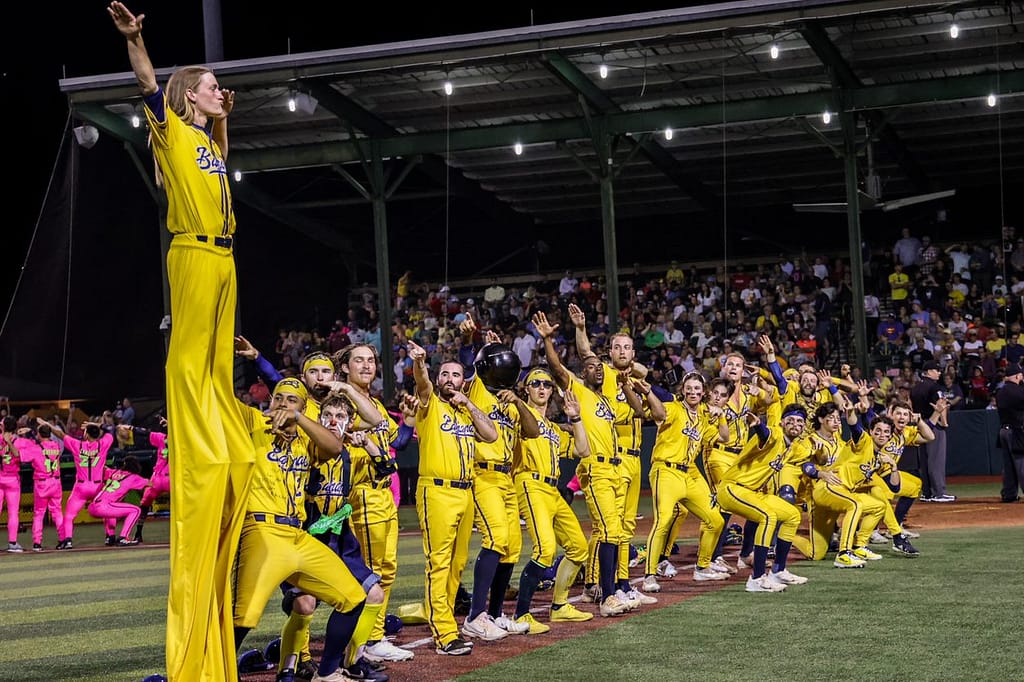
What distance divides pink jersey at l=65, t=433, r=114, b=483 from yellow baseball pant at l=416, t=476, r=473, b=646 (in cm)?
1081

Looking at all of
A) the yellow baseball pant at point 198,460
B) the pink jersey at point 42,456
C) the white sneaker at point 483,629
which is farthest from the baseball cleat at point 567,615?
the pink jersey at point 42,456

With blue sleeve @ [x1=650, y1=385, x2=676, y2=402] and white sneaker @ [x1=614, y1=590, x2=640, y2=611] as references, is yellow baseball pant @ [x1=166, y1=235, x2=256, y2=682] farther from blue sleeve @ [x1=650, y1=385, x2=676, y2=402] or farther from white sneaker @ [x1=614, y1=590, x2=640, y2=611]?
blue sleeve @ [x1=650, y1=385, x2=676, y2=402]

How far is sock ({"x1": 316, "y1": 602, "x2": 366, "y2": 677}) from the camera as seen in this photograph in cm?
654

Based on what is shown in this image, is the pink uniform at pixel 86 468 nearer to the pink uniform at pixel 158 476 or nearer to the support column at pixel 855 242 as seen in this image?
the pink uniform at pixel 158 476

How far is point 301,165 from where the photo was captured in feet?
82.9

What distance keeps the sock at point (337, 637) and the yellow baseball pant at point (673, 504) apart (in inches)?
182

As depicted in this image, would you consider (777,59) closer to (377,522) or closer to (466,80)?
(466,80)

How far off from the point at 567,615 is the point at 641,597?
848 millimetres

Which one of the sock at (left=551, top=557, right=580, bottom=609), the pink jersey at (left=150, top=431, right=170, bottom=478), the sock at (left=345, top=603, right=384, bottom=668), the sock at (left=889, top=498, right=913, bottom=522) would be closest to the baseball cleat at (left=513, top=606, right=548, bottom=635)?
the sock at (left=551, top=557, right=580, bottom=609)

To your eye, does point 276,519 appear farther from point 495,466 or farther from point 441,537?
point 495,466

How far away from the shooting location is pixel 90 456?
17.5 meters

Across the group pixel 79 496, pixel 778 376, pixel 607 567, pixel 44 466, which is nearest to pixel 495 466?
pixel 607 567

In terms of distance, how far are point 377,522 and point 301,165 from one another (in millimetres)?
18278

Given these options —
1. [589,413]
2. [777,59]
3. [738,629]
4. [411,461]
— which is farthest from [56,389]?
[738,629]
